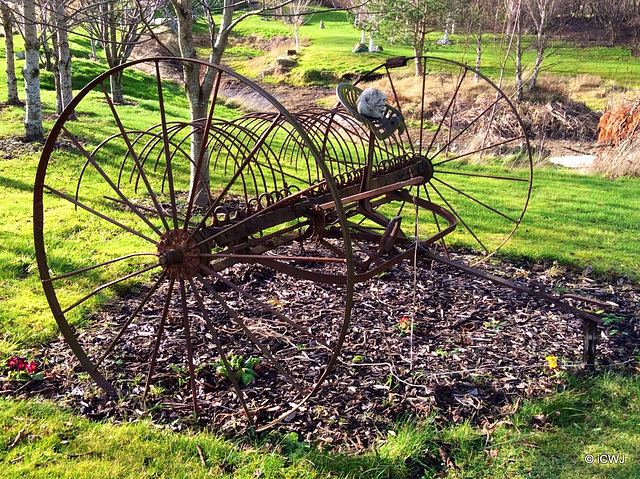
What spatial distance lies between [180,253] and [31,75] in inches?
282

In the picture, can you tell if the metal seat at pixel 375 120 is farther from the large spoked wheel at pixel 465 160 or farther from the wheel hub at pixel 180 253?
the wheel hub at pixel 180 253

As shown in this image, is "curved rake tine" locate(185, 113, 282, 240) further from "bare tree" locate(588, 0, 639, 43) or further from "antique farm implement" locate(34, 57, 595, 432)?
"bare tree" locate(588, 0, 639, 43)

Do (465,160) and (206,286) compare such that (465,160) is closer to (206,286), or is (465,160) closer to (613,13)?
(206,286)

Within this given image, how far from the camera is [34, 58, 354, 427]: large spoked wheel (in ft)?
9.48

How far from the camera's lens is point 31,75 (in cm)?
835

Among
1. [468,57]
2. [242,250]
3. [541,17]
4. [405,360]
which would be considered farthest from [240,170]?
[468,57]

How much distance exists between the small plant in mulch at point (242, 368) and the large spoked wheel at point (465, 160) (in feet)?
4.72

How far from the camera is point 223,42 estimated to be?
570 centimetres

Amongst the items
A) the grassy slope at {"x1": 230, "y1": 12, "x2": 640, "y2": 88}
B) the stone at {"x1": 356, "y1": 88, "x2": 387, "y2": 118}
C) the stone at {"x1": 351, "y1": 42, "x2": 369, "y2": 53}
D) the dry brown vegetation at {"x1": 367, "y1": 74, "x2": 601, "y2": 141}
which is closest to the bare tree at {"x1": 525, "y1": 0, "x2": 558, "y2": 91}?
the grassy slope at {"x1": 230, "y1": 12, "x2": 640, "y2": 88}

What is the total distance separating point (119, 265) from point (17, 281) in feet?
2.80

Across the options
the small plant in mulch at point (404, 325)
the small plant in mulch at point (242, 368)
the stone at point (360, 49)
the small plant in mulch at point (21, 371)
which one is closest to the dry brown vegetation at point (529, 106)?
the stone at point (360, 49)

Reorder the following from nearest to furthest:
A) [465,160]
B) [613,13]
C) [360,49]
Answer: [465,160]
[613,13]
[360,49]

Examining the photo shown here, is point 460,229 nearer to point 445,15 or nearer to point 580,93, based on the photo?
point 580,93

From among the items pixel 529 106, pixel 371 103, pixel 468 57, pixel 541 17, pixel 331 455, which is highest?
pixel 541 17
